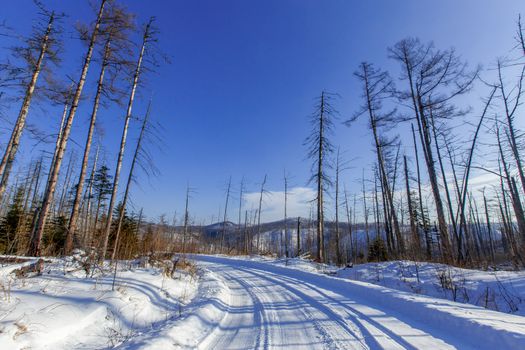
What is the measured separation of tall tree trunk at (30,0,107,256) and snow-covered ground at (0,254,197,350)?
9.33 ft

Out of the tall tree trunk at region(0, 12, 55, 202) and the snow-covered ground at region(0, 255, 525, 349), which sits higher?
the tall tree trunk at region(0, 12, 55, 202)

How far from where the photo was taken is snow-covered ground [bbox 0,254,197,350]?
2.77 meters

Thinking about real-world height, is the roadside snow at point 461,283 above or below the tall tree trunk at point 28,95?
below

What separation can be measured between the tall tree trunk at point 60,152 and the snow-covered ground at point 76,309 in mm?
2844

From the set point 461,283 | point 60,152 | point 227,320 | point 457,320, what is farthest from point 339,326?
point 60,152

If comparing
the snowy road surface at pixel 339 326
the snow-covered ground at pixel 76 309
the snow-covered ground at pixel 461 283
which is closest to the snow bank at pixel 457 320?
the snowy road surface at pixel 339 326

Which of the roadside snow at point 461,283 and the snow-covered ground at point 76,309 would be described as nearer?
the snow-covered ground at point 76,309

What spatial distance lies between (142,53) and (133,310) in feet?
39.1

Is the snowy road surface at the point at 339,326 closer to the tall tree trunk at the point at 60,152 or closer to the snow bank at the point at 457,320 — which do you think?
the snow bank at the point at 457,320

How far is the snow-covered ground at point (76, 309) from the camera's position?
2.77 metres

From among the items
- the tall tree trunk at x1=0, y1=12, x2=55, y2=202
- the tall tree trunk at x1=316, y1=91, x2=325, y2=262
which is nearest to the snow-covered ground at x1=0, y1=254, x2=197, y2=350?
the tall tree trunk at x1=0, y1=12, x2=55, y2=202

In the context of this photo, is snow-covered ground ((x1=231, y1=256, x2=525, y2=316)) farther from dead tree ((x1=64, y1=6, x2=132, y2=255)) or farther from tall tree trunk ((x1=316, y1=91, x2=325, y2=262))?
dead tree ((x1=64, y1=6, x2=132, y2=255))

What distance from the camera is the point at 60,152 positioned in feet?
28.7

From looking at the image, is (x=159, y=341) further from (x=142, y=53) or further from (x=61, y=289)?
(x=142, y=53)
